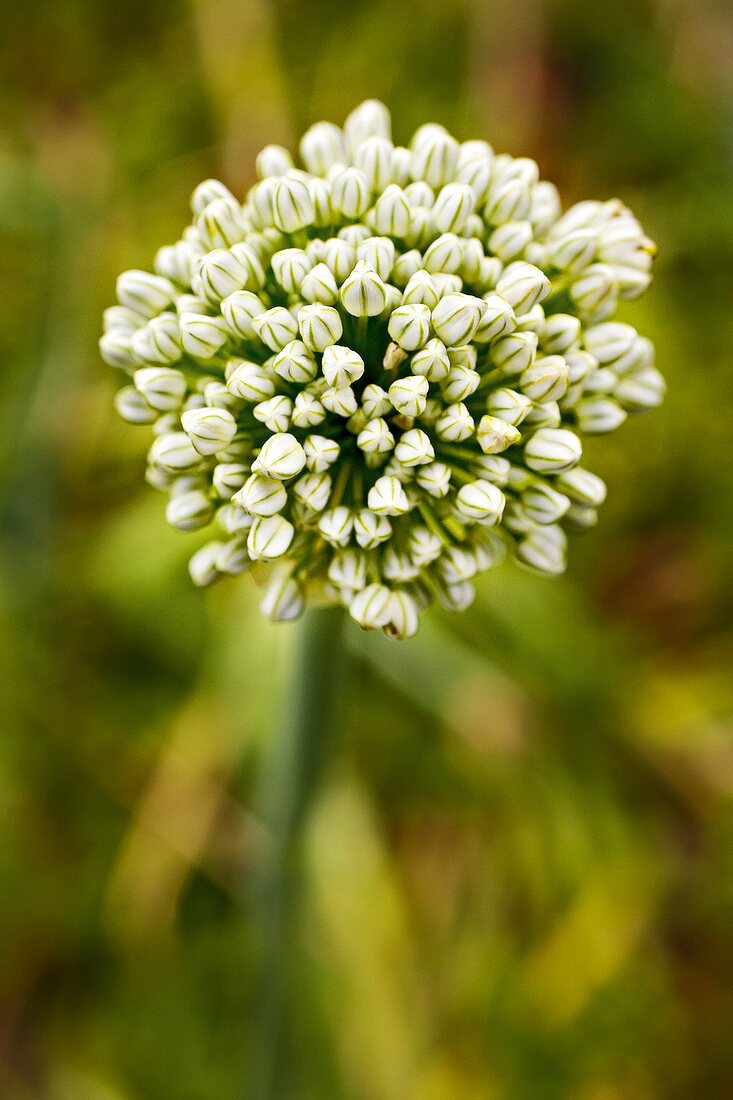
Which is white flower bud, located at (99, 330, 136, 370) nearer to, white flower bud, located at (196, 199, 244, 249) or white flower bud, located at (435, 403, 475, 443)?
white flower bud, located at (196, 199, 244, 249)

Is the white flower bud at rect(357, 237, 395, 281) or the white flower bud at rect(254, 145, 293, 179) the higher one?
the white flower bud at rect(254, 145, 293, 179)

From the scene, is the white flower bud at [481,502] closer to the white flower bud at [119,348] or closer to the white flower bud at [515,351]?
the white flower bud at [515,351]

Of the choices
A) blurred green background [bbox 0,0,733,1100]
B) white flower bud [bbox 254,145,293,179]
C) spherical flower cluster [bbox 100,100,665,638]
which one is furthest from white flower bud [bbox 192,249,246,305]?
blurred green background [bbox 0,0,733,1100]

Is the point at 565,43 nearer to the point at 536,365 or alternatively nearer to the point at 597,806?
the point at 536,365

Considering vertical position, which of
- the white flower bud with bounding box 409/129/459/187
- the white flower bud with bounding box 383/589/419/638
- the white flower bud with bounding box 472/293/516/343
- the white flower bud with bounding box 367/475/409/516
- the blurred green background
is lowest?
the blurred green background

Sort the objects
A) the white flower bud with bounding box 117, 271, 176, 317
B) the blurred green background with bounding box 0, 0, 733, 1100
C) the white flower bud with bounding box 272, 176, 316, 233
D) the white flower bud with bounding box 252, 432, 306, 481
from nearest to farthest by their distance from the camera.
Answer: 1. the white flower bud with bounding box 252, 432, 306, 481
2. the white flower bud with bounding box 272, 176, 316, 233
3. the white flower bud with bounding box 117, 271, 176, 317
4. the blurred green background with bounding box 0, 0, 733, 1100

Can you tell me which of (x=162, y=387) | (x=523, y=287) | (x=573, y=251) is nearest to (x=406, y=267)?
(x=523, y=287)
